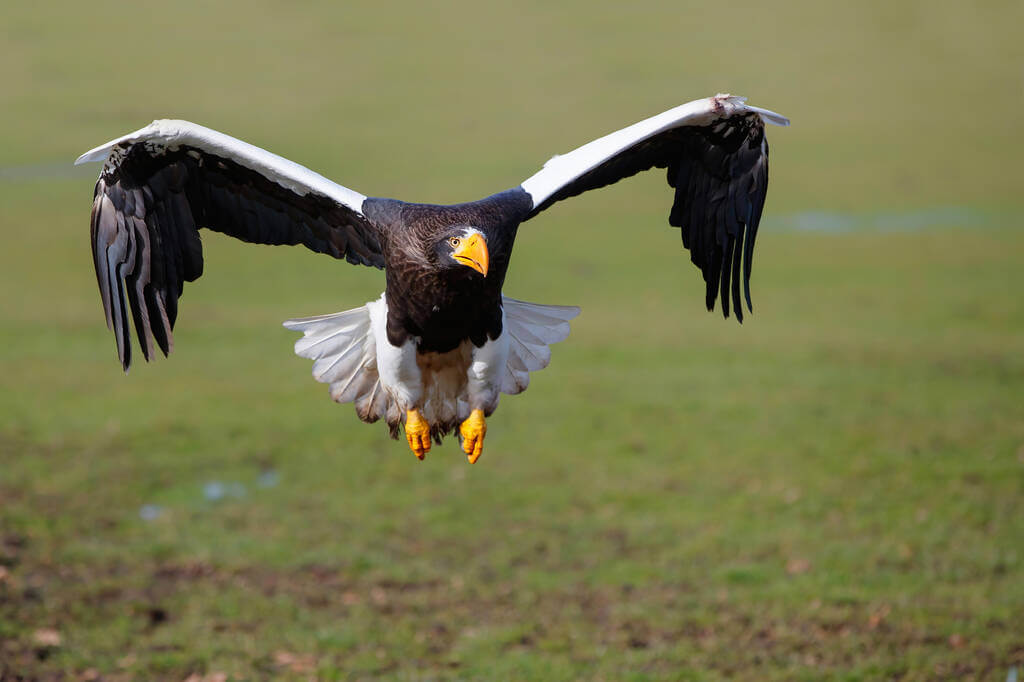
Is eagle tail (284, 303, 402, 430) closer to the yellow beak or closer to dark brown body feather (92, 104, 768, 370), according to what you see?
dark brown body feather (92, 104, 768, 370)

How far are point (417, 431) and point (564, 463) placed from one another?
4.56 metres

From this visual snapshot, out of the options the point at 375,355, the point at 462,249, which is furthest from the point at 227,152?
the point at 375,355

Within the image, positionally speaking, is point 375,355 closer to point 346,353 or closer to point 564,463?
point 346,353

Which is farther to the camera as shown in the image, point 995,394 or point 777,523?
point 995,394

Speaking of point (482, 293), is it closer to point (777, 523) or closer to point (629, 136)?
point (629, 136)

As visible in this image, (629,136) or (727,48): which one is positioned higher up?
(727,48)

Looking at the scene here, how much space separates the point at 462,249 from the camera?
4035 millimetres

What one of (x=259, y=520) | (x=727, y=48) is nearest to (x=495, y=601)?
(x=259, y=520)

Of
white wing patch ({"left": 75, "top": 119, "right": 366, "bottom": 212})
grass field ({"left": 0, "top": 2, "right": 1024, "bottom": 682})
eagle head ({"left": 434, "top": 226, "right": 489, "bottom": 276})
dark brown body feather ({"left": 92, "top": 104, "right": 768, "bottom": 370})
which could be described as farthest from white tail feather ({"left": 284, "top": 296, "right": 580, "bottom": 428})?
grass field ({"left": 0, "top": 2, "right": 1024, "bottom": 682})

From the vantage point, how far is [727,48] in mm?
30109

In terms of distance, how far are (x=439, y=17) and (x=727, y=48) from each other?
8032 mm

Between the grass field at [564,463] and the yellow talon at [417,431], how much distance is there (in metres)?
1.41

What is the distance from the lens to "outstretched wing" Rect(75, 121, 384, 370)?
441 cm

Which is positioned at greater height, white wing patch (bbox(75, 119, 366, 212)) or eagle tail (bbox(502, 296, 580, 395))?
white wing patch (bbox(75, 119, 366, 212))
